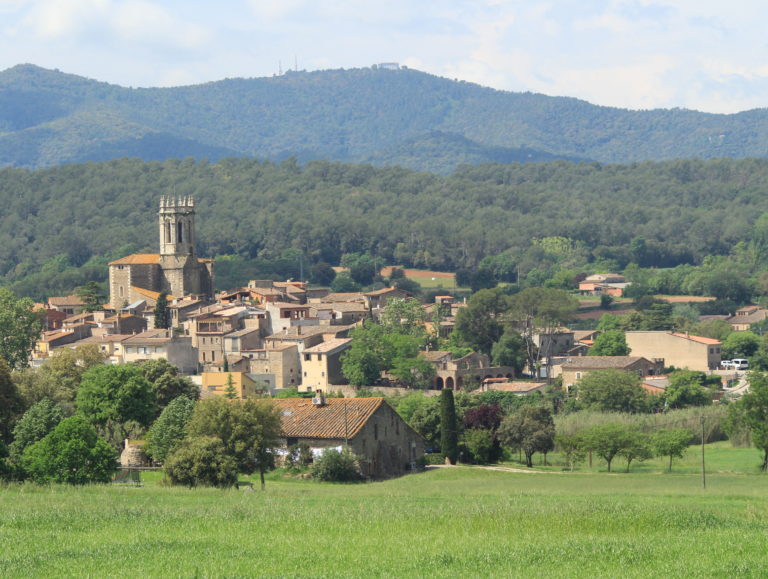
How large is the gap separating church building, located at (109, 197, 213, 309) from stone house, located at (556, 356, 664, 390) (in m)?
30.8

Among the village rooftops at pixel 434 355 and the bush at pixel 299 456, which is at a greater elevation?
the bush at pixel 299 456

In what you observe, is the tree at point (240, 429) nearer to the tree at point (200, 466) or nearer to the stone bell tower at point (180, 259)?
the tree at point (200, 466)

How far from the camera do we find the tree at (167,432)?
41.9 m

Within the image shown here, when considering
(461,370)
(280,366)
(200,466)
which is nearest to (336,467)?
(200,466)

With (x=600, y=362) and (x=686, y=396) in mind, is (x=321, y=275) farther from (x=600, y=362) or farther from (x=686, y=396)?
(x=686, y=396)

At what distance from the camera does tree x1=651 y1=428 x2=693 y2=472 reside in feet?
166

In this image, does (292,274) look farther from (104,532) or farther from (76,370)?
(104,532)

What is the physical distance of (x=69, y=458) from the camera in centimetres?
3459

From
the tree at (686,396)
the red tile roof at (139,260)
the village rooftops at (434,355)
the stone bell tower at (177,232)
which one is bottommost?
the tree at (686,396)

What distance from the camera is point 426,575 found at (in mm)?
20781

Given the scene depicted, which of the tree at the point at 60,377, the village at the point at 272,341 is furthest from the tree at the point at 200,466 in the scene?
the village at the point at 272,341

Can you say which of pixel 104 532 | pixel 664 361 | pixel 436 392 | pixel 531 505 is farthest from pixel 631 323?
pixel 104 532

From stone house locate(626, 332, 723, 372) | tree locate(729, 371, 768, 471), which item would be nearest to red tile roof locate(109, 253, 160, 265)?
Answer: stone house locate(626, 332, 723, 372)

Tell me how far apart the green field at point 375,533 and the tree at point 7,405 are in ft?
39.8
